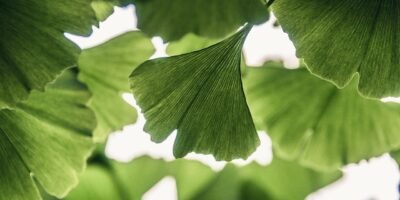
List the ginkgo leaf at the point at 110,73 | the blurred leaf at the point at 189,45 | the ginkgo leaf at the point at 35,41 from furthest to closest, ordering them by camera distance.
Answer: the ginkgo leaf at the point at 110,73, the blurred leaf at the point at 189,45, the ginkgo leaf at the point at 35,41

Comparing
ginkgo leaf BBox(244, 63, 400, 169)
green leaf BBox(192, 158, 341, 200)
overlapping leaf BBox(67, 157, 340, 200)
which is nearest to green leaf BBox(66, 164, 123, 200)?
overlapping leaf BBox(67, 157, 340, 200)

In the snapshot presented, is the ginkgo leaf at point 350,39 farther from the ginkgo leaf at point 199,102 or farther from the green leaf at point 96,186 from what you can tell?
the green leaf at point 96,186

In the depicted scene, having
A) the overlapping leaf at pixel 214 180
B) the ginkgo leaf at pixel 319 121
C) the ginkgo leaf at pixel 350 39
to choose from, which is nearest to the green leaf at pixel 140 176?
the overlapping leaf at pixel 214 180

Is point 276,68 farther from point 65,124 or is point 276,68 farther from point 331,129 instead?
point 65,124

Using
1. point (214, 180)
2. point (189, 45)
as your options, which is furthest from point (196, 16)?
point (214, 180)

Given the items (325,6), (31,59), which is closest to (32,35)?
(31,59)

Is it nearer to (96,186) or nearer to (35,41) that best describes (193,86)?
(35,41)
